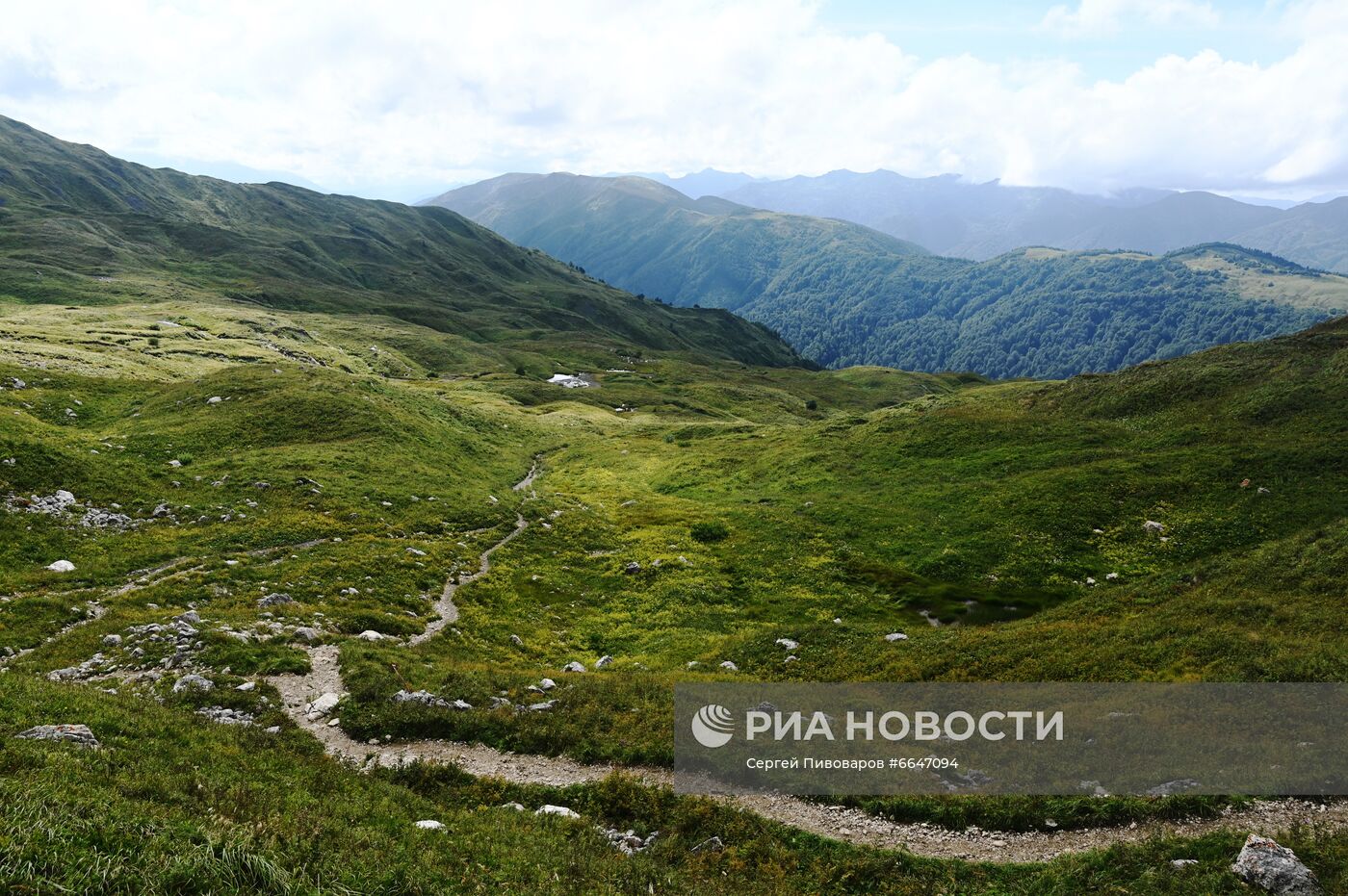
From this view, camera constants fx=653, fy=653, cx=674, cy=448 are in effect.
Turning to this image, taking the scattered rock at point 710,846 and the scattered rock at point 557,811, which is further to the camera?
the scattered rock at point 557,811

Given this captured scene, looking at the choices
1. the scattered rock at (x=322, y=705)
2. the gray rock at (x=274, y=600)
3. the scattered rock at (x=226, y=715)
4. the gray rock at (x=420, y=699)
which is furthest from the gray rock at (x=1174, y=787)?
the gray rock at (x=274, y=600)

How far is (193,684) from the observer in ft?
64.2

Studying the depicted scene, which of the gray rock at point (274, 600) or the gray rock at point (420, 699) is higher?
the gray rock at point (274, 600)

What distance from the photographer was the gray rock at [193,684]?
1932 centimetres

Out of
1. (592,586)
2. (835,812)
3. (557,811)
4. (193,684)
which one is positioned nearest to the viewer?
(557,811)

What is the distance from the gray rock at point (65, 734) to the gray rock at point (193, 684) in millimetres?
5724

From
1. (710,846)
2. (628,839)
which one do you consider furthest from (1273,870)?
(628,839)

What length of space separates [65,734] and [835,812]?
1692 centimetres

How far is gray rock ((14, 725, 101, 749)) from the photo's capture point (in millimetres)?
12909

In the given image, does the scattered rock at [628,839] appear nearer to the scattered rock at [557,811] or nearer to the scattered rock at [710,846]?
the scattered rock at [557,811]

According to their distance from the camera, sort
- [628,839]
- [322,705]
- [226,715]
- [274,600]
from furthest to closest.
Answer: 1. [274,600]
2. [322,705]
3. [226,715]
4. [628,839]

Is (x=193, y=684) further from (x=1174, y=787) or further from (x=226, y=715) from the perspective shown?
(x=1174, y=787)

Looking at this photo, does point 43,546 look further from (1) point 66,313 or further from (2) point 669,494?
(1) point 66,313

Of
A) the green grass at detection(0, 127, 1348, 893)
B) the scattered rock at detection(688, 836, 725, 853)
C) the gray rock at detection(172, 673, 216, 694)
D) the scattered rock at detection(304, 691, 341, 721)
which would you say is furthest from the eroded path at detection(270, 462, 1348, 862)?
the gray rock at detection(172, 673, 216, 694)
